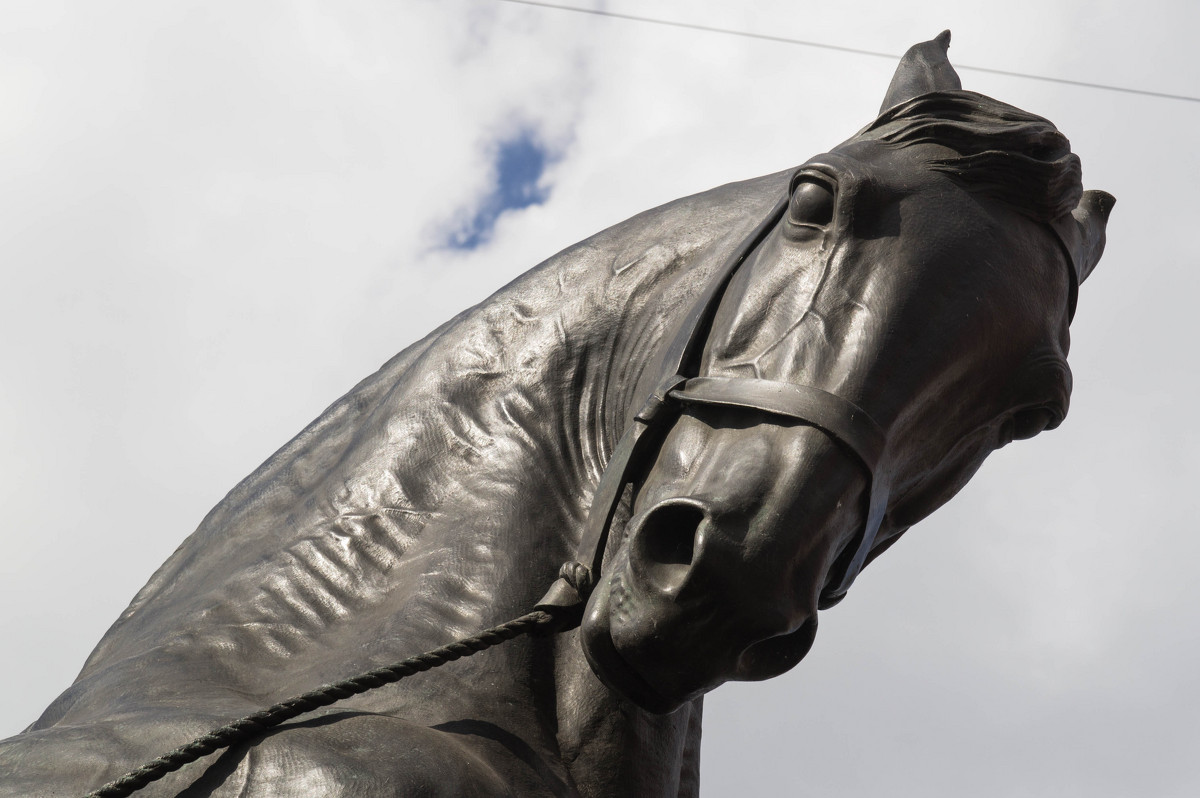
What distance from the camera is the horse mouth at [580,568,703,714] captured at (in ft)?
7.61

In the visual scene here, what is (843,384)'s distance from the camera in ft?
7.81

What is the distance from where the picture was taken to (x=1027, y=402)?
262cm

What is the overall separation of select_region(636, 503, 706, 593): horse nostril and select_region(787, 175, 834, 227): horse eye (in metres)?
0.65

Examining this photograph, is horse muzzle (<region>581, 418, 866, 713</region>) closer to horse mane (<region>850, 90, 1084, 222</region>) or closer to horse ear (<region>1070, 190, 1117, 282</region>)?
horse mane (<region>850, 90, 1084, 222</region>)

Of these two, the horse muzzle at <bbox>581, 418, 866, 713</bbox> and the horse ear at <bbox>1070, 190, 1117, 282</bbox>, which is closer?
the horse muzzle at <bbox>581, 418, 866, 713</bbox>

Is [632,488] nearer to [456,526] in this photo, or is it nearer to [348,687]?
[456,526]

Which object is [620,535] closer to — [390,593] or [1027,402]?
[390,593]

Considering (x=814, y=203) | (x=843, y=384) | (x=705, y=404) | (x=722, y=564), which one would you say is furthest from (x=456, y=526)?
(x=814, y=203)

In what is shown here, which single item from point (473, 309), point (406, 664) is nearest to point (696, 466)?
point (406, 664)

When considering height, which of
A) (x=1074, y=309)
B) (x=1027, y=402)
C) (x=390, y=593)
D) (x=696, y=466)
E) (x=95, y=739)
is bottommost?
(x=95, y=739)

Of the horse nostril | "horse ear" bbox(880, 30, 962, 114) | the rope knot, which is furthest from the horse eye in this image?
the rope knot

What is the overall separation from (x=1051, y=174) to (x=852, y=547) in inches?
31.4

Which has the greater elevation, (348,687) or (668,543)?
(668,543)

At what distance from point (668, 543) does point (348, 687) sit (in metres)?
0.57
